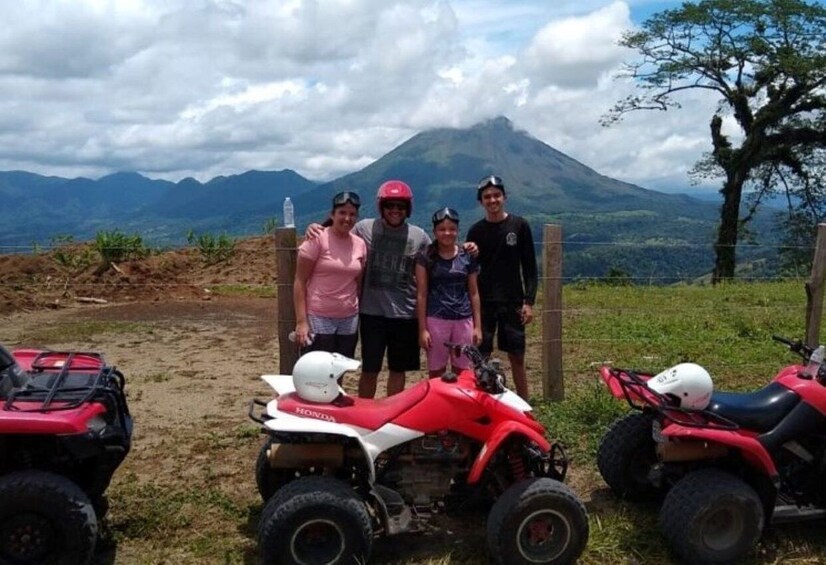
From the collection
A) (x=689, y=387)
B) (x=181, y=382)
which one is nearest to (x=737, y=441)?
(x=689, y=387)

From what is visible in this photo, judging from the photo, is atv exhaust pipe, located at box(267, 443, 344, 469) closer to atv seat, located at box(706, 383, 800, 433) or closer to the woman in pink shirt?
the woman in pink shirt

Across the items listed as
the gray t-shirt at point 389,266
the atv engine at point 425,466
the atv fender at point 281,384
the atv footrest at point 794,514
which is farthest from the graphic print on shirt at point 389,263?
the atv footrest at point 794,514

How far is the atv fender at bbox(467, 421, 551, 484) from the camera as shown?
385 centimetres

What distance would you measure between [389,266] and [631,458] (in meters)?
1.95

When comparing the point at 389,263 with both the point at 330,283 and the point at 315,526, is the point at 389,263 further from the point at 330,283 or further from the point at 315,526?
the point at 315,526

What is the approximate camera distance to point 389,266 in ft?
16.8

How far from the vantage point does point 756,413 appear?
414 cm

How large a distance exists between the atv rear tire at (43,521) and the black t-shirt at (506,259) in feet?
10.0

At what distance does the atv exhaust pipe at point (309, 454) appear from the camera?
12.9 feet

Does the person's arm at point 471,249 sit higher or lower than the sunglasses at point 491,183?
lower

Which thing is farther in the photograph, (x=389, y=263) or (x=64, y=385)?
(x=389, y=263)

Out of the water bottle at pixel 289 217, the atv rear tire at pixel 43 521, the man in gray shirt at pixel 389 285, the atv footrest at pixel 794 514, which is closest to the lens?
the atv rear tire at pixel 43 521

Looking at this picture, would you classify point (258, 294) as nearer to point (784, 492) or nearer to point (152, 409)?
point (152, 409)

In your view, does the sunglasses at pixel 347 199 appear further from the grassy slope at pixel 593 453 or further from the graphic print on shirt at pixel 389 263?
the grassy slope at pixel 593 453
